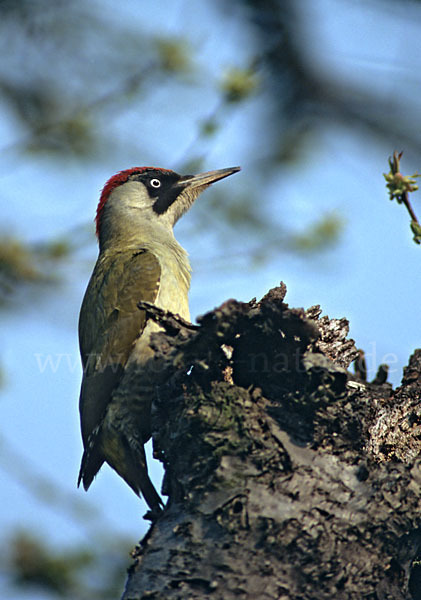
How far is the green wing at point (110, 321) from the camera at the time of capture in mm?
3643

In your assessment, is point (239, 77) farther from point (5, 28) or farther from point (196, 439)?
point (196, 439)

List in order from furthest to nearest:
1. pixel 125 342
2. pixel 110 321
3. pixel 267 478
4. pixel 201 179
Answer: pixel 201 179
pixel 110 321
pixel 125 342
pixel 267 478

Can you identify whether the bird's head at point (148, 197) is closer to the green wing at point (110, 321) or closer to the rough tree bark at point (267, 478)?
the green wing at point (110, 321)

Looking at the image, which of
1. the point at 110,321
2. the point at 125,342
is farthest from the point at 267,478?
the point at 110,321

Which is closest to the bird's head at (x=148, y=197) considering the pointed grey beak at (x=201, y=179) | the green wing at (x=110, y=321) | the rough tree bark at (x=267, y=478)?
the pointed grey beak at (x=201, y=179)

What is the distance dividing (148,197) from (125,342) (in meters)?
1.90

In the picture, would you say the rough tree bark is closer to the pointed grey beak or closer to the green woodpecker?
the green woodpecker

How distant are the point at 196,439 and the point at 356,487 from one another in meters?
0.58

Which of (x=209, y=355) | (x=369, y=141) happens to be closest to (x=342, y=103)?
(x=369, y=141)

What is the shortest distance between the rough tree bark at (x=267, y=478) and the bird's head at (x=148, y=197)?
2625 mm

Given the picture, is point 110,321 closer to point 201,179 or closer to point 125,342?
point 125,342

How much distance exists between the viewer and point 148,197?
17.3 feet

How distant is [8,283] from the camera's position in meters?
4.35

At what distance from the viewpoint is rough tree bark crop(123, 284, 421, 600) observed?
2.09m
